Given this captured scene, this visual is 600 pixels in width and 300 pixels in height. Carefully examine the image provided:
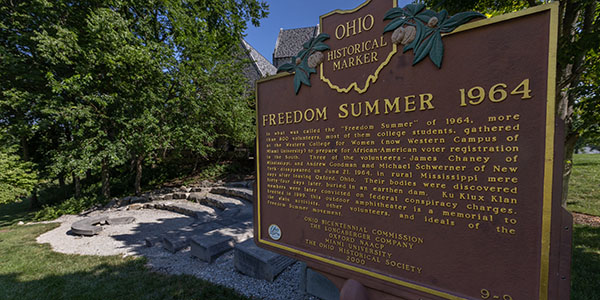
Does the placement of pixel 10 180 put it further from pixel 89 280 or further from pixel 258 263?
pixel 258 263

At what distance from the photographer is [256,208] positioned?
2.97 meters

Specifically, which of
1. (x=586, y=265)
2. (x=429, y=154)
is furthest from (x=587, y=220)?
(x=429, y=154)

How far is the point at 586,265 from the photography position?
14.1 feet

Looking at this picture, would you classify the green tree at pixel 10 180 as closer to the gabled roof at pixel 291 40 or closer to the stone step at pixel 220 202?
the stone step at pixel 220 202

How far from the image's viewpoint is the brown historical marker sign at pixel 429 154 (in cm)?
155

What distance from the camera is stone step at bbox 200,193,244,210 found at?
902cm

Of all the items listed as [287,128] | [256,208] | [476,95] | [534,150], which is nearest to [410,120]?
[476,95]

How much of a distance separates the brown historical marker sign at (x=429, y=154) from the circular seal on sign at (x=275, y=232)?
105 mm

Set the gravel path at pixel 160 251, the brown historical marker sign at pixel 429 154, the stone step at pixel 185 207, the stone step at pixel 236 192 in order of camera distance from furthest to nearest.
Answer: the stone step at pixel 236 192 < the stone step at pixel 185 207 < the gravel path at pixel 160 251 < the brown historical marker sign at pixel 429 154

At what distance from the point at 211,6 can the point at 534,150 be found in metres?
14.3

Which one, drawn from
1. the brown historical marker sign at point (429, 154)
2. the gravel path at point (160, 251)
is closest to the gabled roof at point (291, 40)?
the gravel path at point (160, 251)

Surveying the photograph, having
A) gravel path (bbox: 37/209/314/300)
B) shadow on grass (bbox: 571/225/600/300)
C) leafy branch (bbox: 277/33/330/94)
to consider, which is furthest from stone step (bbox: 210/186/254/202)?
shadow on grass (bbox: 571/225/600/300)

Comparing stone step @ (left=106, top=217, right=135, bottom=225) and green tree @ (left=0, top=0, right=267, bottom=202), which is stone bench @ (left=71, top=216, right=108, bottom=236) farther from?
green tree @ (left=0, top=0, right=267, bottom=202)

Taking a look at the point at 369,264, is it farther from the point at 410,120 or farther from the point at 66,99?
the point at 66,99
